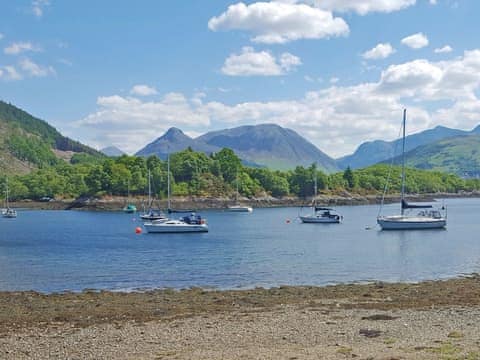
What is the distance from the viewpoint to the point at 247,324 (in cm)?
2905

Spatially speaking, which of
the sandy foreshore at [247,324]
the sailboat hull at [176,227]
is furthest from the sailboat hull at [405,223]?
the sandy foreshore at [247,324]

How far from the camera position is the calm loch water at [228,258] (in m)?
50.6

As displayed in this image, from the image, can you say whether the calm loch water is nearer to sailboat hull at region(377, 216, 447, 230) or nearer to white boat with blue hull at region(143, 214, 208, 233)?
white boat with blue hull at region(143, 214, 208, 233)

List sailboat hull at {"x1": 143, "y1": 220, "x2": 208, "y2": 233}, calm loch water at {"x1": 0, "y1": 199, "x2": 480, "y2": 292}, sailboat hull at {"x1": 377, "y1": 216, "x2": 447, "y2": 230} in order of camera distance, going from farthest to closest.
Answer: sailboat hull at {"x1": 377, "y1": 216, "x2": 447, "y2": 230}
sailboat hull at {"x1": 143, "y1": 220, "x2": 208, "y2": 233}
calm loch water at {"x1": 0, "y1": 199, "x2": 480, "y2": 292}

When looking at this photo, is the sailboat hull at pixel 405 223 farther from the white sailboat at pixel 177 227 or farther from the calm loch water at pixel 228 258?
the white sailboat at pixel 177 227

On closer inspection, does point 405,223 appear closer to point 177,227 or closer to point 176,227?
point 177,227

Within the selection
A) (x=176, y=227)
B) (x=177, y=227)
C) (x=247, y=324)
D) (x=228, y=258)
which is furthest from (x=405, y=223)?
(x=247, y=324)

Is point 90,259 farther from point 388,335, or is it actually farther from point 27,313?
point 388,335

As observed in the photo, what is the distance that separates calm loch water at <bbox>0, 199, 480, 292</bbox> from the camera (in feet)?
166

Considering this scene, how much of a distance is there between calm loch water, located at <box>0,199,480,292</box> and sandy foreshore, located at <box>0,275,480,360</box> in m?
7.58

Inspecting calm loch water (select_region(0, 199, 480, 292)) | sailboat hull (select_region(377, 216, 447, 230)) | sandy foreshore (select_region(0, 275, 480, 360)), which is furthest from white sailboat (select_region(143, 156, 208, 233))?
sandy foreshore (select_region(0, 275, 480, 360))

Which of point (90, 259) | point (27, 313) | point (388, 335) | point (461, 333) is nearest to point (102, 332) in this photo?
point (27, 313)

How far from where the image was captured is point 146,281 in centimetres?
4984

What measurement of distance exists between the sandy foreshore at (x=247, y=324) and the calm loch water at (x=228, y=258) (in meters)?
7.58
